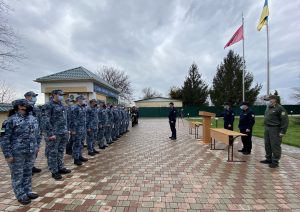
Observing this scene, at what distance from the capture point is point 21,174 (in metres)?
3.94

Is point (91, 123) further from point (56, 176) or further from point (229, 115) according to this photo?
point (229, 115)

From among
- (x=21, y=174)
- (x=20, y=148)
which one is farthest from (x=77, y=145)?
(x=20, y=148)

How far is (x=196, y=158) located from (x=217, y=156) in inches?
32.5

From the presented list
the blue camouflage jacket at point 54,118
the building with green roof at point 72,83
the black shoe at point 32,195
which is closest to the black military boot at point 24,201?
the black shoe at point 32,195

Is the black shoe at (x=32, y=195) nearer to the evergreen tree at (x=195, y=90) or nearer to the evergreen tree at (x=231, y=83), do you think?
the evergreen tree at (x=231, y=83)

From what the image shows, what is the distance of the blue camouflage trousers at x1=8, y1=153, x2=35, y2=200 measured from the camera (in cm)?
387

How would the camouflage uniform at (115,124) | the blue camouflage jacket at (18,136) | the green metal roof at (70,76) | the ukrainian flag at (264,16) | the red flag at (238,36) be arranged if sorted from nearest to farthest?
the blue camouflage jacket at (18,136), the camouflage uniform at (115,124), the ukrainian flag at (264,16), the red flag at (238,36), the green metal roof at (70,76)

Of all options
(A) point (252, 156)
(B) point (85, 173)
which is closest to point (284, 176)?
(A) point (252, 156)

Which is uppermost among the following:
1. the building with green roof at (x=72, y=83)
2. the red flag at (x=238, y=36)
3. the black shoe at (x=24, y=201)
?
the red flag at (x=238, y=36)

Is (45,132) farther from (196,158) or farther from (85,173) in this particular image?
(196,158)

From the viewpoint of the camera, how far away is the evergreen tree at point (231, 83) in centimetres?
4219

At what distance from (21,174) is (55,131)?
1462 mm

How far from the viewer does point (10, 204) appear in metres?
3.92

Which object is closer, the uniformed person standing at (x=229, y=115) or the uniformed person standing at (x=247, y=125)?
the uniformed person standing at (x=247, y=125)
